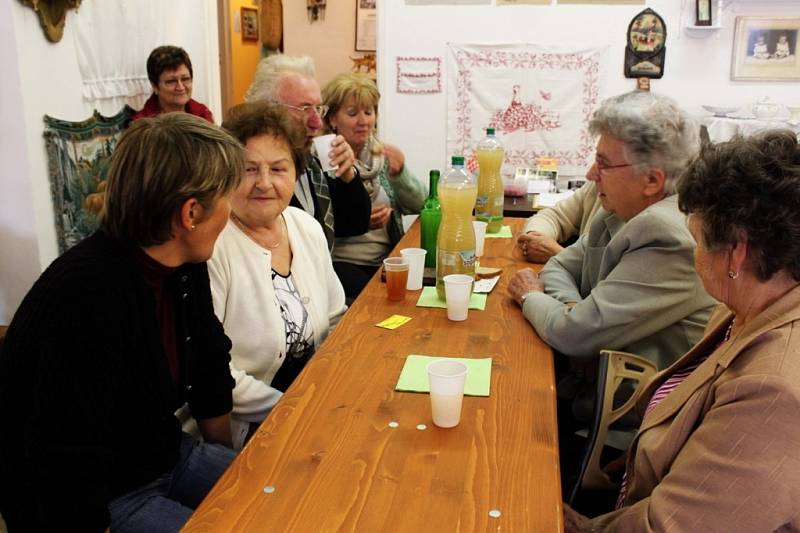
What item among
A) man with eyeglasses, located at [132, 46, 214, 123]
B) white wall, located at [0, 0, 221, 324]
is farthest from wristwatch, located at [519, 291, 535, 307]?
man with eyeglasses, located at [132, 46, 214, 123]

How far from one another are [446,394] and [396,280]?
75 cm

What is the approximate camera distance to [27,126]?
3289 mm

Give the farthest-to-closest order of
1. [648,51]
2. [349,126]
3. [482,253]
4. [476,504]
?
[648,51] → [349,126] → [482,253] → [476,504]

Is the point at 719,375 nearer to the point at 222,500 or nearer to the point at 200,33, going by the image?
the point at 222,500

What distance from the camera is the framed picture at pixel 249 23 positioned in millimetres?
7023

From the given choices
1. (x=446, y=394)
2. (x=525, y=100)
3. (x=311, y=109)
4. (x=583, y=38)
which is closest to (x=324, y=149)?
(x=311, y=109)

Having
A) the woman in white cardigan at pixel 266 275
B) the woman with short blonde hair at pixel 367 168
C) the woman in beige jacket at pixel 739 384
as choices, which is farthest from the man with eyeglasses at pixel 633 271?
the woman with short blonde hair at pixel 367 168

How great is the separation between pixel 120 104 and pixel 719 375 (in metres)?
3.86

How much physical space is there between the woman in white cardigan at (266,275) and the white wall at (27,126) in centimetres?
180

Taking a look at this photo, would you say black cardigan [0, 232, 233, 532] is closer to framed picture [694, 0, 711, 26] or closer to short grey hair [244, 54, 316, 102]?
Result: short grey hair [244, 54, 316, 102]

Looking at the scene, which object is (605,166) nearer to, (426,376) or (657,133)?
(657,133)

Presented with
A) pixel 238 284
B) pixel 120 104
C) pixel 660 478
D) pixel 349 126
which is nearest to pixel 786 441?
pixel 660 478

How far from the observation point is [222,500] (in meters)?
1.13

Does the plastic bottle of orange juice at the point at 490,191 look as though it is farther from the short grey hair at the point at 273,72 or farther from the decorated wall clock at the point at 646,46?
the decorated wall clock at the point at 646,46
